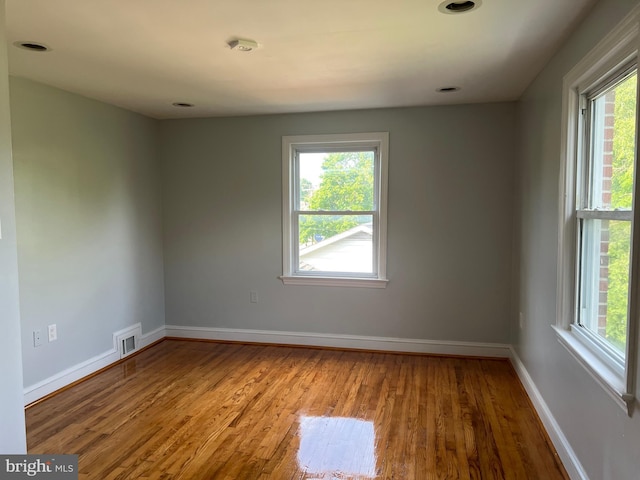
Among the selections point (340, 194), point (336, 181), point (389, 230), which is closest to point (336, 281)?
point (389, 230)

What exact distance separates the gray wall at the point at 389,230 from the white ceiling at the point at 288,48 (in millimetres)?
414

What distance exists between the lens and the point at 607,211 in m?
1.89

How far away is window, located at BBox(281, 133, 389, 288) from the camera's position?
160 inches

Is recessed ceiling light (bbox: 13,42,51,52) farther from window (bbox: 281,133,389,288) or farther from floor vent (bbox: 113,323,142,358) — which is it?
floor vent (bbox: 113,323,142,358)

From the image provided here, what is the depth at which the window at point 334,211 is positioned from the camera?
13.3 feet

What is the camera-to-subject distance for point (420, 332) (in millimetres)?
4004

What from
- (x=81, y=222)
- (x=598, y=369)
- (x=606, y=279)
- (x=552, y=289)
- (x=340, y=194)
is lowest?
(x=598, y=369)

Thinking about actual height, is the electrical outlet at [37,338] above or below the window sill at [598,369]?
below

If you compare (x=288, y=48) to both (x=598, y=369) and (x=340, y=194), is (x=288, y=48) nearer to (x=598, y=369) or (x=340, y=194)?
(x=340, y=194)

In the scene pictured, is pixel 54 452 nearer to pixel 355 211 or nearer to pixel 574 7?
pixel 355 211

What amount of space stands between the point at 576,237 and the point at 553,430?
114 centimetres

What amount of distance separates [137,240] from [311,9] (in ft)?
9.85

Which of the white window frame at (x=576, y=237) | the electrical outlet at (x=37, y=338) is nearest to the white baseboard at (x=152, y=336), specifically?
the electrical outlet at (x=37, y=338)

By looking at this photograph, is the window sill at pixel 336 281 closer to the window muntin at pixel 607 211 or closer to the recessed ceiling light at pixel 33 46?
the window muntin at pixel 607 211
